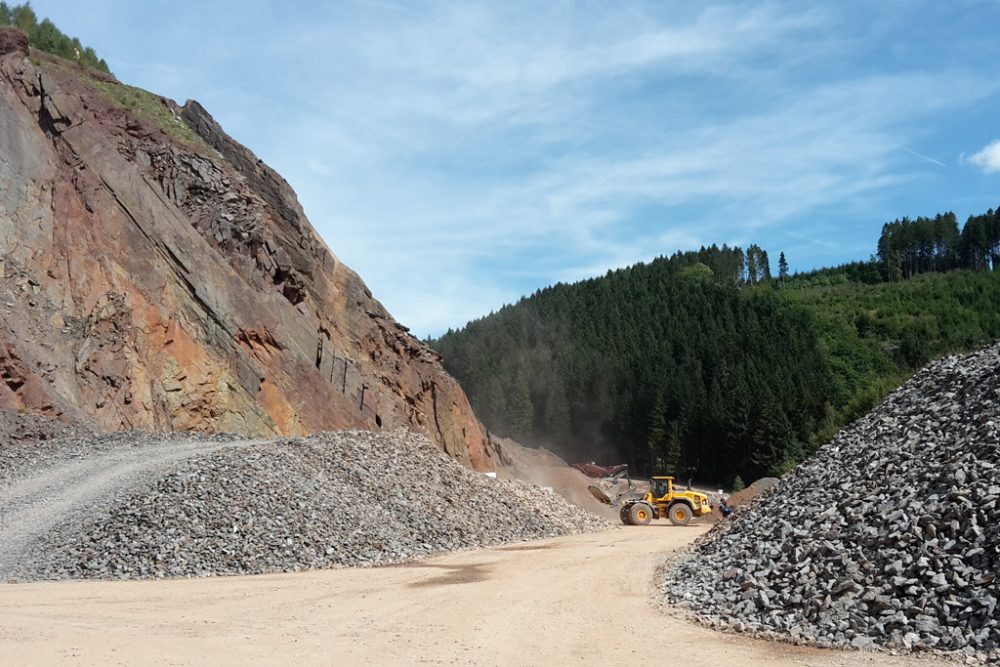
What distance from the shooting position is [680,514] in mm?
30656

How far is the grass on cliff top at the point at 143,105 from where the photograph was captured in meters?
37.1

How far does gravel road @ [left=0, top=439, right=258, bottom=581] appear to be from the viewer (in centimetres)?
1644

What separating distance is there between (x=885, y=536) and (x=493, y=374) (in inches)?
3419

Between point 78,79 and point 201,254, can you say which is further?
point 78,79

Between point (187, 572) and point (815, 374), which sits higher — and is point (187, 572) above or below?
below

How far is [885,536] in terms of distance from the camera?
10.9m

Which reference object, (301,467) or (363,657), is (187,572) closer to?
(301,467)

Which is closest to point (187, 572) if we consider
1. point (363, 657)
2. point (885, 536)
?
point (363, 657)

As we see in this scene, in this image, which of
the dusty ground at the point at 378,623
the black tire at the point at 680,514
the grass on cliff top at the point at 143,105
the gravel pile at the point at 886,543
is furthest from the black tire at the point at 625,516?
the grass on cliff top at the point at 143,105

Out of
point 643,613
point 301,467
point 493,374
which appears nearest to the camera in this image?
point 643,613

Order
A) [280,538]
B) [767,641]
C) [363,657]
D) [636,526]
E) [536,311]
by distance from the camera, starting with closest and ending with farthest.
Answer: [363,657] → [767,641] → [280,538] → [636,526] → [536,311]

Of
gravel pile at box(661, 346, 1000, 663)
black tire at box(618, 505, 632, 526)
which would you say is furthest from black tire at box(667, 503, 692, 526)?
gravel pile at box(661, 346, 1000, 663)

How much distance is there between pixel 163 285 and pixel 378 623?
891 inches

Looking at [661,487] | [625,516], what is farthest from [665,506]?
[625,516]
